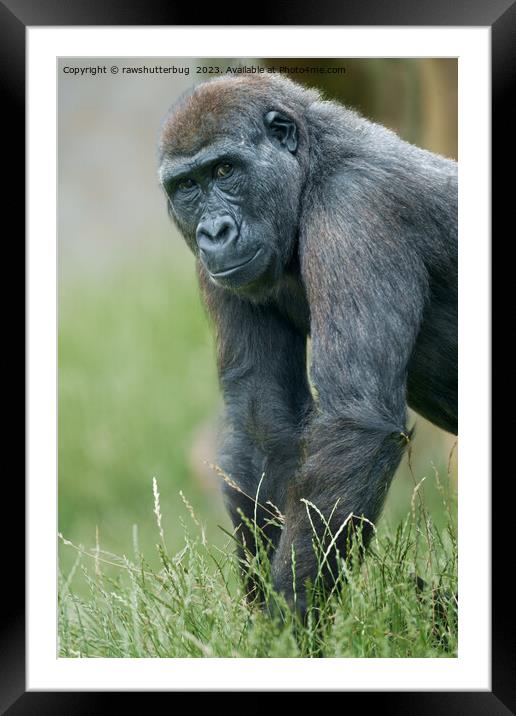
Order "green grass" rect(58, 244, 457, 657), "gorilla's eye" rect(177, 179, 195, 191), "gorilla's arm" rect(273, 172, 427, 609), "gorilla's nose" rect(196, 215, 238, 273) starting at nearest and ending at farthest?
"gorilla's arm" rect(273, 172, 427, 609) < "gorilla's nose" rect(196, 215, 238, 273) < "gorilla's eye" rect(177, 179, 195, 191) < "green grass" rect(58, 244, 457, 657)

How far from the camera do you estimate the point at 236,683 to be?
351 cm

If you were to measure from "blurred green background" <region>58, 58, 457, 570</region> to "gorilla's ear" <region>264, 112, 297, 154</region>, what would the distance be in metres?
5.29

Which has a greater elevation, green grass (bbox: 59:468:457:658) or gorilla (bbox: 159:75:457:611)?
gorilla (bbox: 159:75:457:611)

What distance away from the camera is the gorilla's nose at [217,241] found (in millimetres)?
4469

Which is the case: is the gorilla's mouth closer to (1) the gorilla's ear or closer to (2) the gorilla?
(2) the gorilla

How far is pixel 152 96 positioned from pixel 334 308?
25.6 ft

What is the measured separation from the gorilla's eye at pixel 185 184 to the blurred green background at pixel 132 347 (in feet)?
17.5

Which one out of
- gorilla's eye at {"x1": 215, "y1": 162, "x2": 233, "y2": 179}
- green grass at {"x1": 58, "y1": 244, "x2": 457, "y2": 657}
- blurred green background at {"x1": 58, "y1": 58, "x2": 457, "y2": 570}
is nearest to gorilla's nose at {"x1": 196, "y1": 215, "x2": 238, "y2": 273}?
gorilla's eye at {"x1": 215, "y1": 162, "x2": 233, "y2": 179}

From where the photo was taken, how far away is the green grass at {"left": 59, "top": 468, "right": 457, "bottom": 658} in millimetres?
3809

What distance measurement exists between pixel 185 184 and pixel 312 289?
0.95 m

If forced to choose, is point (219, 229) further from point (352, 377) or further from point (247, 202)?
point (352, 377)

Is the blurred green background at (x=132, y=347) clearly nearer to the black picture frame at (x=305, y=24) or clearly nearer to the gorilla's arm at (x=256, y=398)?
the gorilla's arm at (x=256, y=398)

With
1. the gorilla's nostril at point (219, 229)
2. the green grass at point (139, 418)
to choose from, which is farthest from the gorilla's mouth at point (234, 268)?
the green grass at point (139, 418)

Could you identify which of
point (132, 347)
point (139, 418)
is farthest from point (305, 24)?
point (132, 347)
